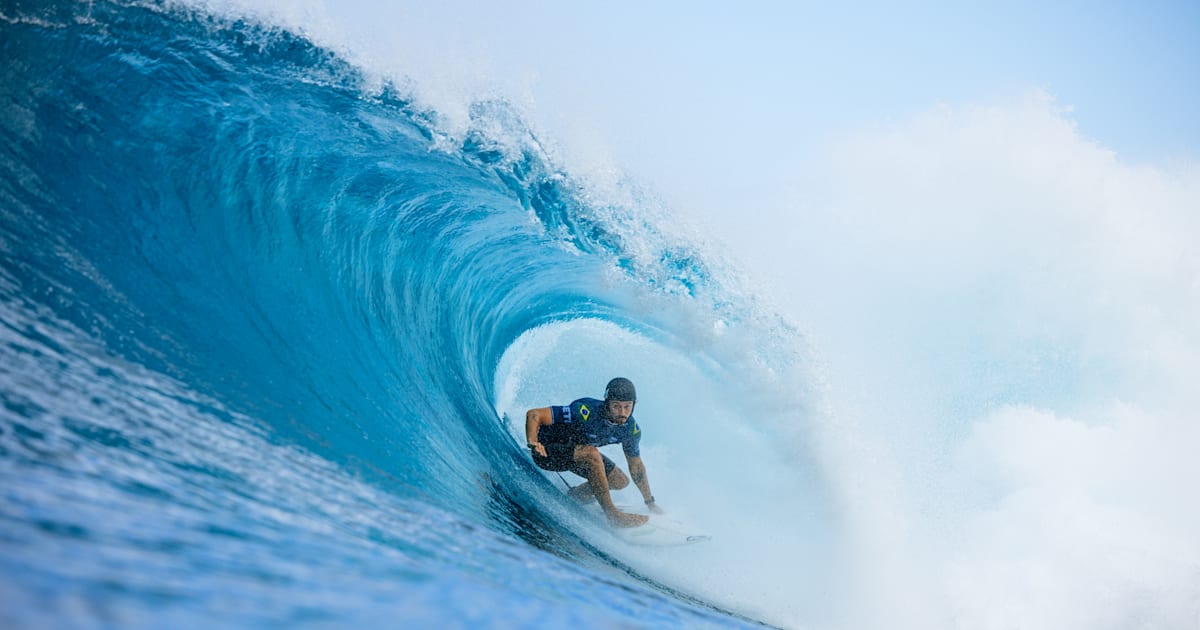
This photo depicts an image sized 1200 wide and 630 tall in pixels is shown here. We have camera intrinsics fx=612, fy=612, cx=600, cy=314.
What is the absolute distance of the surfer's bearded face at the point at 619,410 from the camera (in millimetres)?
4164

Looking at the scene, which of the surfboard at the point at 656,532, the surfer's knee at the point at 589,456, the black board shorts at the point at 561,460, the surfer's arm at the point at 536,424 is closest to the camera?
the surfer's arm at the point at 536,424

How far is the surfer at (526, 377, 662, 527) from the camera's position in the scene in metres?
4.17

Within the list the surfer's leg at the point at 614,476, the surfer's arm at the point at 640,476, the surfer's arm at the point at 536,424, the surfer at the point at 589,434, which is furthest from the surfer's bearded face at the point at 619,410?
the surfer's leg at the point at 614,476

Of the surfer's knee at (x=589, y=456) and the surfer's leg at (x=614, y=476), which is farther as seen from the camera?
the surfer's leg at (x=614, y=476)

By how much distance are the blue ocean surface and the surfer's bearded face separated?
80cm

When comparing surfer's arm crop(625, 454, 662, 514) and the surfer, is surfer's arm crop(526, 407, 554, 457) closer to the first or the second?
the surfer

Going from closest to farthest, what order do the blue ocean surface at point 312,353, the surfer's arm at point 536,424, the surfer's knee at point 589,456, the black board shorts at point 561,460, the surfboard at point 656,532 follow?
the blue ocean surface at point 312,353 → the surfer's arm at point 536,424 → the surfer's knee at point 589,456 → the black board shorts at point 561,460 → the surfboard at point 656,532

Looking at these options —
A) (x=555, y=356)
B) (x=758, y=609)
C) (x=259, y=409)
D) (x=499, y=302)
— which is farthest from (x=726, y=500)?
(x=259, y=409)

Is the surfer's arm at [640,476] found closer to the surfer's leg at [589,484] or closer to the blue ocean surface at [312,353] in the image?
the surfer's leg at [589,484]

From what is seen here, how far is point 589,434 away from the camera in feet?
14.5

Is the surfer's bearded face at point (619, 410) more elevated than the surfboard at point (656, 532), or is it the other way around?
the surfer's bearded face at point (619, 410)

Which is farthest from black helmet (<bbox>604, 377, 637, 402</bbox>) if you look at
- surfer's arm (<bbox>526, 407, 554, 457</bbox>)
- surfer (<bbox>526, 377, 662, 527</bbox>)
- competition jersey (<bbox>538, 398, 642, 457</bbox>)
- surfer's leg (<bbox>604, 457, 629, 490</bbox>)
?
surfer's leg (<bbox>604, 457, 629, 490</bbox>)

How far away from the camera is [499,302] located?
256 inches

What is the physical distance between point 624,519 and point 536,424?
3.23ft
